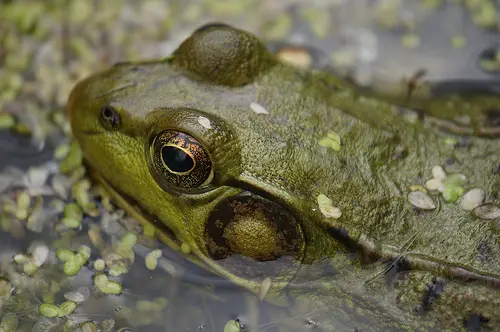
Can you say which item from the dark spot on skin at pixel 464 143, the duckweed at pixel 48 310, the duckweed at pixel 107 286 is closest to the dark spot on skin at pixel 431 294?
the dark spot on skin at pixel 464 143

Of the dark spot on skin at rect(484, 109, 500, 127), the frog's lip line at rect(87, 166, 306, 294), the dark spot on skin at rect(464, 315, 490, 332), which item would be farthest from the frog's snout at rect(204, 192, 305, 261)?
the dark spot on skin at rect(484, 109, 500, 127)

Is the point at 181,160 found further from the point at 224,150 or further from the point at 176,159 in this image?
the point at 224,150

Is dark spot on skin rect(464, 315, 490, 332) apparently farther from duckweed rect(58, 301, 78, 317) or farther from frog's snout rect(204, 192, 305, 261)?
duckweed rect(58, 301, 78, 317)

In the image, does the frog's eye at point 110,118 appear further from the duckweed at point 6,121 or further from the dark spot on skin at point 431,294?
the dark spot on skin at point 431,294

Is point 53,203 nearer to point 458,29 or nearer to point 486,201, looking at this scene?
point 486,201

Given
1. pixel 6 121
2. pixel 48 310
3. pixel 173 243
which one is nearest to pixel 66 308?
pixel 48 310

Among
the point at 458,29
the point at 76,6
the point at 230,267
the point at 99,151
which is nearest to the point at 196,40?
the point at 99,151
